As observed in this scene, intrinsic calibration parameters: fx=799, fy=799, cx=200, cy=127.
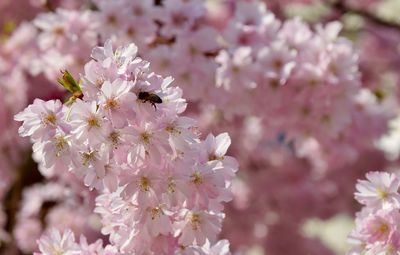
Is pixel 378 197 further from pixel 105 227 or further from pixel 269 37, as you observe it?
pixel 269 37

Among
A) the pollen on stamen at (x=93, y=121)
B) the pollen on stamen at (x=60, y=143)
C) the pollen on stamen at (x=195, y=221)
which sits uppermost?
the pollen on stamen at (x=93, y=121)

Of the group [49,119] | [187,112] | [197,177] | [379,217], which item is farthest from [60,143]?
[187,112]

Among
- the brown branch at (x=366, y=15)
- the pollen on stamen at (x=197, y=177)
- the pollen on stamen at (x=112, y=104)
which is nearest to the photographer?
the pollen on stamen at (x=112, y=104)

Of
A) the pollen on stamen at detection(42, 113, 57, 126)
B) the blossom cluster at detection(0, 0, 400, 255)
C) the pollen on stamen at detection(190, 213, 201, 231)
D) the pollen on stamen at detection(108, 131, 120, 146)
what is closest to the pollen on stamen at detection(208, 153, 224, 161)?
the blossom cluster at detection(0, 0, 400, 255)

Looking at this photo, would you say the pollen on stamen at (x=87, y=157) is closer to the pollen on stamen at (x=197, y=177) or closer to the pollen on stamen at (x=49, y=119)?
the pollen on stamen at (x=49, y=119)

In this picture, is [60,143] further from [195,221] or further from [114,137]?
[195,221]

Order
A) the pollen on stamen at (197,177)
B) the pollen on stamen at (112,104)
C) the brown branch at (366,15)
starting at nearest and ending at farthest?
the pollen on stamen at (112,104) < the pollen on stamen at (197,177) < the brown branch at (366,15)

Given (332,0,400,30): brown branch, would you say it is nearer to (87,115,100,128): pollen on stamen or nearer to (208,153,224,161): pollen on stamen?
(208,153,224,161): pollen on stamen

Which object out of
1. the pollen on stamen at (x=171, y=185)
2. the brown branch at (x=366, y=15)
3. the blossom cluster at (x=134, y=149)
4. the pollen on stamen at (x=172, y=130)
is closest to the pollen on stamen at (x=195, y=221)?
the blossom cluster at (x=134, y=149)

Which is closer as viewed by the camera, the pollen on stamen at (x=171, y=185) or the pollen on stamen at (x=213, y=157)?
the pollen on stamen at (x=171, y=185)
